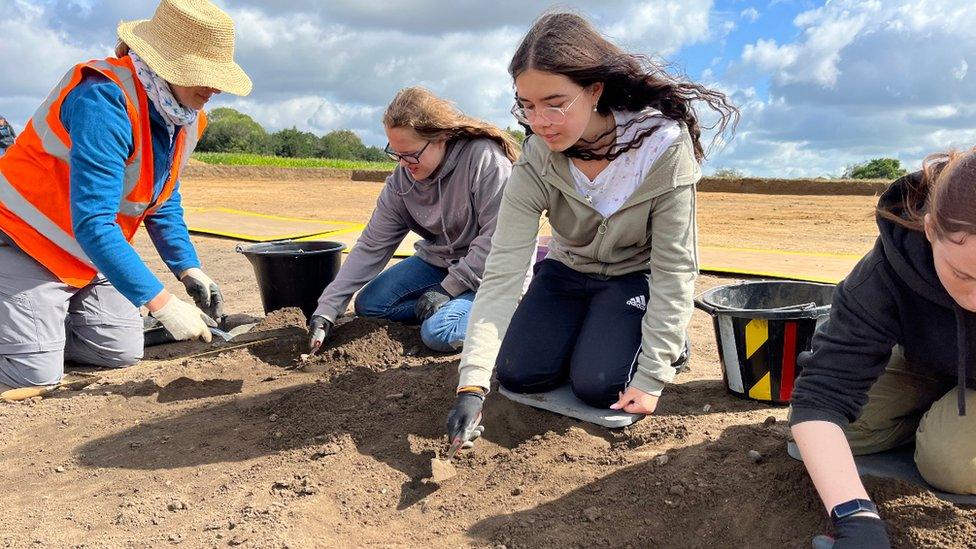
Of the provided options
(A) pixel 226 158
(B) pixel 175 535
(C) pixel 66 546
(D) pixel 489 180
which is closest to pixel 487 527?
(B) pixel 175 535

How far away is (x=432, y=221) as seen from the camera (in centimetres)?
369

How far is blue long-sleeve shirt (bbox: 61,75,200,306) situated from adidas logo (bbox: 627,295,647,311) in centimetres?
178

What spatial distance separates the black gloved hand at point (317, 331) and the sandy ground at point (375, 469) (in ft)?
0.26

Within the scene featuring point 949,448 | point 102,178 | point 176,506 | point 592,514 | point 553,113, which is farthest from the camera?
point 102,178

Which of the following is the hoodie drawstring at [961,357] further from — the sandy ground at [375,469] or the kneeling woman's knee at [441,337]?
the kneeling woman's knee at [441,337]

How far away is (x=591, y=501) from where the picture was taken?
2.19 meters

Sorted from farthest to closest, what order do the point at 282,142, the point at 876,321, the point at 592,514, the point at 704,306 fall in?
the point at 282,142
the point at 704,306
the point at 592,514
the point at 876,321

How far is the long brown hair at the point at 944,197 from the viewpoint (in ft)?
4.98

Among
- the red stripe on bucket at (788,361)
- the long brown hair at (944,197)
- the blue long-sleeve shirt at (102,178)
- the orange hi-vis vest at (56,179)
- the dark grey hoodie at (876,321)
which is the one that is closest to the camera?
the long brown hair at (944,197)

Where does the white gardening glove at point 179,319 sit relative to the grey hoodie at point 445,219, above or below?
below

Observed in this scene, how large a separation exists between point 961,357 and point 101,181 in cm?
288

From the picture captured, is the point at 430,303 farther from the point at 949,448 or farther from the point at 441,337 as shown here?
the point at 949,448

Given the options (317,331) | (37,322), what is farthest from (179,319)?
(37,322)

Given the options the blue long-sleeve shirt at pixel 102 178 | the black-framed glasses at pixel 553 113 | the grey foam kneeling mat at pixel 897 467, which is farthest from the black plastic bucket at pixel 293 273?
the grey foam kneeling mat at pixel 897 467
